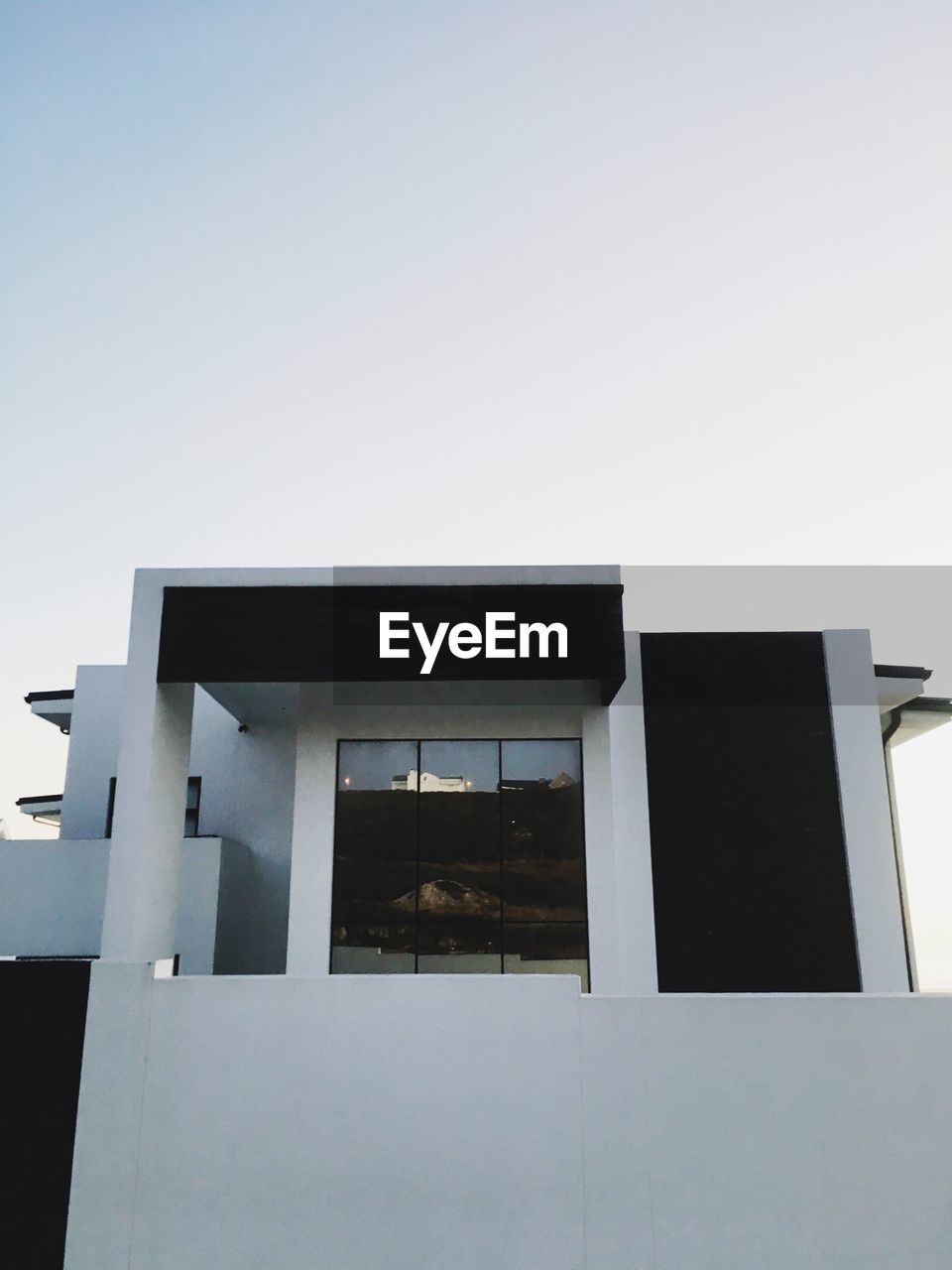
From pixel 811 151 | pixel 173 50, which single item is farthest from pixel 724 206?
pixel 173 50

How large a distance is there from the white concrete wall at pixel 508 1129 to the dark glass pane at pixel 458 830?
2603 millimetres

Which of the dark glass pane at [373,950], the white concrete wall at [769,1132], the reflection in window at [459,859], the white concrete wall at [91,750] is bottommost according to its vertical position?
the white concrete wall at [769,1132]

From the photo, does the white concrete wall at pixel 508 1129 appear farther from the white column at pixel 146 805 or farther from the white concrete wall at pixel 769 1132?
the white column at pixel 146 805

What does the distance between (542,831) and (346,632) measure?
367 cm

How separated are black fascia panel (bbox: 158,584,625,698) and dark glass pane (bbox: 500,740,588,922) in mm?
2190

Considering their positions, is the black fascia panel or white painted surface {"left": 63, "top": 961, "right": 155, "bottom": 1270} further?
the black fascia panel

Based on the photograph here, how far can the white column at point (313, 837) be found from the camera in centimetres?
1030

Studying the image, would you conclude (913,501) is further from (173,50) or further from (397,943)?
(173,50)

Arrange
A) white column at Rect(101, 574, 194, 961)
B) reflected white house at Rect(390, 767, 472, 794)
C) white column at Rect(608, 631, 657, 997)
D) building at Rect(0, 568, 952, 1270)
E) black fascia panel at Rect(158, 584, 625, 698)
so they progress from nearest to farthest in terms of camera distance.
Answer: building at Rect(0, 568, 952, 1270), white column at Rect(101, 574, 194, 961), black fascia panel at Rect(158, 584, 625, 698), white column at Rect(608, 631, 657, 997), reflected white house at Rect(390, 767, 472, 794)

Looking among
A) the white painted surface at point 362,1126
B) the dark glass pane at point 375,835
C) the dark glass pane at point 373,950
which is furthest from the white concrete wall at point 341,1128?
the dark glass pane at point 375,835

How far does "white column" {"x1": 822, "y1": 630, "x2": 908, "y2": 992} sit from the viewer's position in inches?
415

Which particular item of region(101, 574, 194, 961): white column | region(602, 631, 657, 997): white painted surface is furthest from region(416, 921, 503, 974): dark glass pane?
region(101, 574, 194, 961): white column

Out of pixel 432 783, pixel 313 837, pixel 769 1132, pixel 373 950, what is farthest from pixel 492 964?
pixel 769 1132

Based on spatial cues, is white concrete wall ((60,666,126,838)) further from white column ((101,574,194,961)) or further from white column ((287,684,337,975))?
white column ((101,574,194,961))
